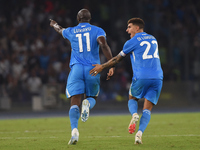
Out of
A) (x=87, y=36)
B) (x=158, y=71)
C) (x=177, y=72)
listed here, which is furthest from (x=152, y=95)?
(x=177, y=72)

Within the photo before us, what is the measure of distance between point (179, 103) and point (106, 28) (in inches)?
231

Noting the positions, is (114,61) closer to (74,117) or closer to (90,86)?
(90,86)

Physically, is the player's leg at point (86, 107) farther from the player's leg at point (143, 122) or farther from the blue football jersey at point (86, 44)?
the player's leg at point (143, 122)

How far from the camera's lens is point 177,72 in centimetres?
2045

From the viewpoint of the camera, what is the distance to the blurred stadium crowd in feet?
62.5

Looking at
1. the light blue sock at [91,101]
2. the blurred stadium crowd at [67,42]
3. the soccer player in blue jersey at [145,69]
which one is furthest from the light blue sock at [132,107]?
the blurred stadium crowd at [67,42]

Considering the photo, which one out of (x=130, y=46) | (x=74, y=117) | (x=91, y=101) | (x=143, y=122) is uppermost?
(x=130, y=46)

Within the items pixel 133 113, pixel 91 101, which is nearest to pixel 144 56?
pixel 133 113

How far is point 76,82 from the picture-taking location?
7465 mm

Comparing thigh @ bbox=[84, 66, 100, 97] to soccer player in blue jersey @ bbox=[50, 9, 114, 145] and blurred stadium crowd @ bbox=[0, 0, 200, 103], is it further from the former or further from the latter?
blurred stadium crowd @ bbox=[0, 0, 200, 103]

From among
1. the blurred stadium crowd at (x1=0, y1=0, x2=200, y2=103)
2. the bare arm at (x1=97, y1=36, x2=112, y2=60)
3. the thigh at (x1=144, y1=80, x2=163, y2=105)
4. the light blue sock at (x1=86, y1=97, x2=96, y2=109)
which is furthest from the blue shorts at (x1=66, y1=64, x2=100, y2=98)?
the blurred stadium crowd at (x1=0, y1=0, x2=200, y2=103)

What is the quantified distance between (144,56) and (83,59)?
3.49ft

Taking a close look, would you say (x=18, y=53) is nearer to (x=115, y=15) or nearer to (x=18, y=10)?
(x=18, y=10)

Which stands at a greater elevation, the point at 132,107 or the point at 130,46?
the point at 130,46
